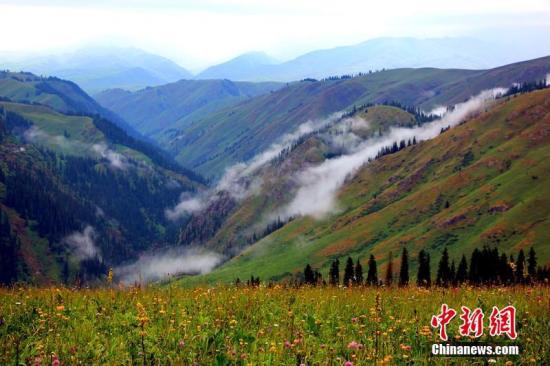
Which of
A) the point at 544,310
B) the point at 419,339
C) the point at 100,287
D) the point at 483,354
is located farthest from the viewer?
the point at 100,287

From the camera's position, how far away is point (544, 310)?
38.9 ft

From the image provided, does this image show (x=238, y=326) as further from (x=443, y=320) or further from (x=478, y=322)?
(x=478, y=322)

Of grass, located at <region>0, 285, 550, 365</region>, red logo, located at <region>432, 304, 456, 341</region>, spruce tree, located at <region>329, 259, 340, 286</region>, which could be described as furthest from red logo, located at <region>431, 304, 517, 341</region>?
spruce tree, located at <region>329, 259, 340, 286</region>

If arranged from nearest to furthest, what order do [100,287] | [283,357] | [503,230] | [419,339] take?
[283,357] → [419,339] → [100,287] → [503,230]

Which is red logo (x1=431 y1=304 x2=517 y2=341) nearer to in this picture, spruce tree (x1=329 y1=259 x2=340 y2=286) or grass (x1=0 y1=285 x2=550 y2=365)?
grass (x1=0 y1=285 x2=550 y2=365)

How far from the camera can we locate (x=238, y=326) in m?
10.8

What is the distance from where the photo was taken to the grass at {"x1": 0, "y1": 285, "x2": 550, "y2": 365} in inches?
352

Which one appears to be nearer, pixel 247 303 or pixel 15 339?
pixel 15 339

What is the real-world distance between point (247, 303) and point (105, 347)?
13.5 feet

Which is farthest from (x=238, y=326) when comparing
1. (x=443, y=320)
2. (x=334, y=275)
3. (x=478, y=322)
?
(x=334, y=275)

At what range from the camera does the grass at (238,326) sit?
8.93 metres

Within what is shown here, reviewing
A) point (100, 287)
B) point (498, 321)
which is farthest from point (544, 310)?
point (100, 287)

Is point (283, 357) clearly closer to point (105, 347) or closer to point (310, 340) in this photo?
point (310, 340)

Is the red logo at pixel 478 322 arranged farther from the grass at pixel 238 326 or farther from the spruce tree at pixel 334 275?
the spruce tree at pixel 334 275
